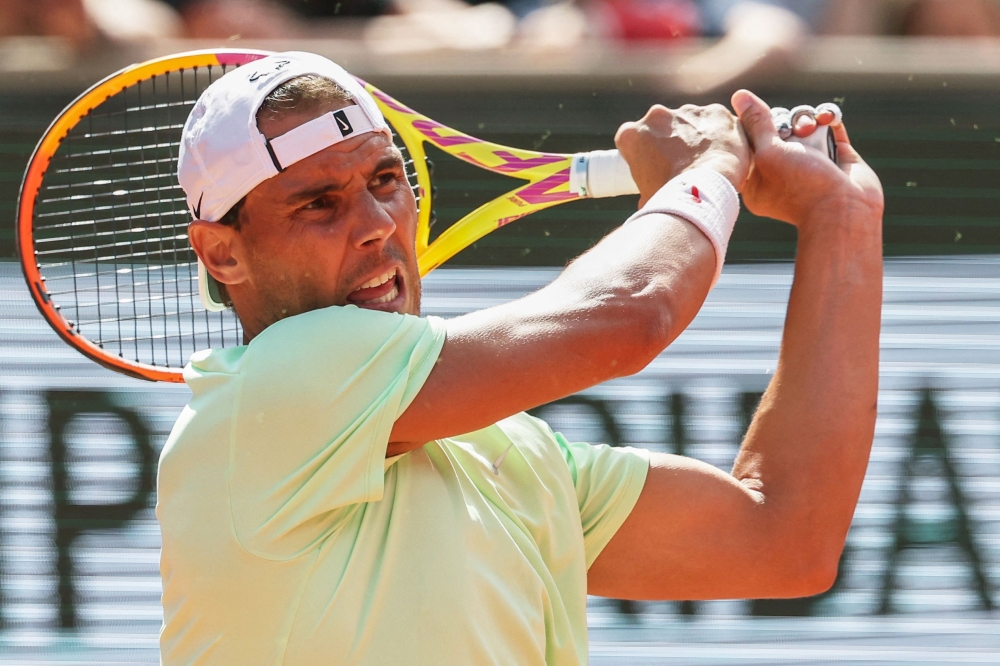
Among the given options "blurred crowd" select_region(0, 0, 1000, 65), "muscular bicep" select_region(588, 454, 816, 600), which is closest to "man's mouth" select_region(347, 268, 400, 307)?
"muscular bicep" select_region(588, 454, 816, 600)

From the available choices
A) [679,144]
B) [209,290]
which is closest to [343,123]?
[209,290]

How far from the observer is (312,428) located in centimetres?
154

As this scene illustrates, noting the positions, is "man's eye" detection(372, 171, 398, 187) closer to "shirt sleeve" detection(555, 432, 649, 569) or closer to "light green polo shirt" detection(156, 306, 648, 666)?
"light green polo shirt" detection(156, 306, 648, 666)

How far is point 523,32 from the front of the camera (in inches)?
167

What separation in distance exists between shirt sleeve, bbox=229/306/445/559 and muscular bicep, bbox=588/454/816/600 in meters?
0.49

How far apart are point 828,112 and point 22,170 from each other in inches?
112

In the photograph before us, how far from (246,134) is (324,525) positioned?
517mm

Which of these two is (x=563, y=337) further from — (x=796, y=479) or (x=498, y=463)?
(x=796, y=479)

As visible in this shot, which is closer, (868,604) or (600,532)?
(600,532)

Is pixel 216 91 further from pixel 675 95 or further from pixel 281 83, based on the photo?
pixel 675 95

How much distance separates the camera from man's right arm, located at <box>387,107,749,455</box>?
1517 mm

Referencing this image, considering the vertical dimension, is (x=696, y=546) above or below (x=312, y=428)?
below

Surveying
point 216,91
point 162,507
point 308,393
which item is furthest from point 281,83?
point 162,507

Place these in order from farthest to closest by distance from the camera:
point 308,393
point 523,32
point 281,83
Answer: point 523,32
point 281,83
point 308,393
